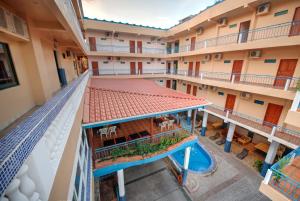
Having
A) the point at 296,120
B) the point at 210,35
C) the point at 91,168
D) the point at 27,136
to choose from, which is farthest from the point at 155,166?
the point at 210,35

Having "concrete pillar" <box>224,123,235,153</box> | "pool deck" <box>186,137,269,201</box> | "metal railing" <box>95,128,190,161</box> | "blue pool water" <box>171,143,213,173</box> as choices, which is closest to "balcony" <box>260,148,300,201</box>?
"pool deck" <box>186,137,269,201</box>

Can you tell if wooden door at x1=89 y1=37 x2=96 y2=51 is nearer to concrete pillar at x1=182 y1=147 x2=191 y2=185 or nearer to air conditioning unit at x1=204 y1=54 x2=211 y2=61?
air conditioning unit at x1=204 y1=54 x2=211 y2=61

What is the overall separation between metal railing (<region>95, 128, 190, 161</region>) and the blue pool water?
10.7ft

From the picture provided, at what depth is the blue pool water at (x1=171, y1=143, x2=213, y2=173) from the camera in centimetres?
1048

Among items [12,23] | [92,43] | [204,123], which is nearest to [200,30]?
[204,123]

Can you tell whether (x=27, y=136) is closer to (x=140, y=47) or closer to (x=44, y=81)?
(x=44, y=81)

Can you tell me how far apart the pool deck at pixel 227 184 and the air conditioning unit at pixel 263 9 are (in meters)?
12.1

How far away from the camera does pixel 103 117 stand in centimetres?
586

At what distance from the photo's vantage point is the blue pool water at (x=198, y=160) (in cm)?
1048

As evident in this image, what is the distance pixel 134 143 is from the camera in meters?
7.57

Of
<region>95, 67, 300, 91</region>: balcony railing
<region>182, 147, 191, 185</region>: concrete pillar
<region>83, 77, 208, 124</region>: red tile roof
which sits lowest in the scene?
<region>182, 147, 191, 185</region>: concrete pillar

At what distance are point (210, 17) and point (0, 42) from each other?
15.0 meters

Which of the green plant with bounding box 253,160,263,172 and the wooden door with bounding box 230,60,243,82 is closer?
the green plant with bounding box 253,160,263,172

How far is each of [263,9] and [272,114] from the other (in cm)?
801
